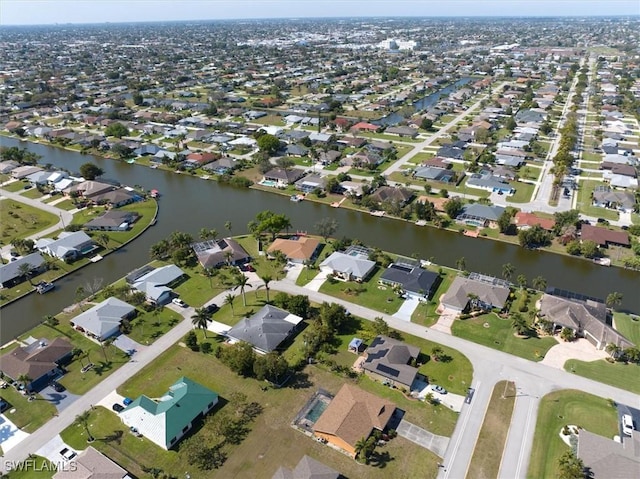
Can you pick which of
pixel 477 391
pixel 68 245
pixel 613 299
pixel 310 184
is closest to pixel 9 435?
pixel 68 245

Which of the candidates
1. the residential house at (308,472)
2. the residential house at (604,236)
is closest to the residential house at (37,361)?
the residential house at (308,472)

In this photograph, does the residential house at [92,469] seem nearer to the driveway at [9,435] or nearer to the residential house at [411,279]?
the driveway at [9,435]

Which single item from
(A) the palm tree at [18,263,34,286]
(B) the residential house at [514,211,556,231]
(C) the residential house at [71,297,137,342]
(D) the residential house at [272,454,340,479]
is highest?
(A) the palm tree at [18,263,34,286]

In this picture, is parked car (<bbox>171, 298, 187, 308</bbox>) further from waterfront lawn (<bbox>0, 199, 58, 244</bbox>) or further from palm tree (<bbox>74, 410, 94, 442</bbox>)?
waterfront lawn (<bbox>0, 199, 58, 244</bbox>)

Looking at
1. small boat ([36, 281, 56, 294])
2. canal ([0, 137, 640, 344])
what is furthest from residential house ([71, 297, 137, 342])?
small boat ([36, 281, 56, 294])

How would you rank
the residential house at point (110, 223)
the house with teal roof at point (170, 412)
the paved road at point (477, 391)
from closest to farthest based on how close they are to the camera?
the paved road at point (477, 391) → the house with teal roof at point (170, 412) → the residential house at point (110, 223)
